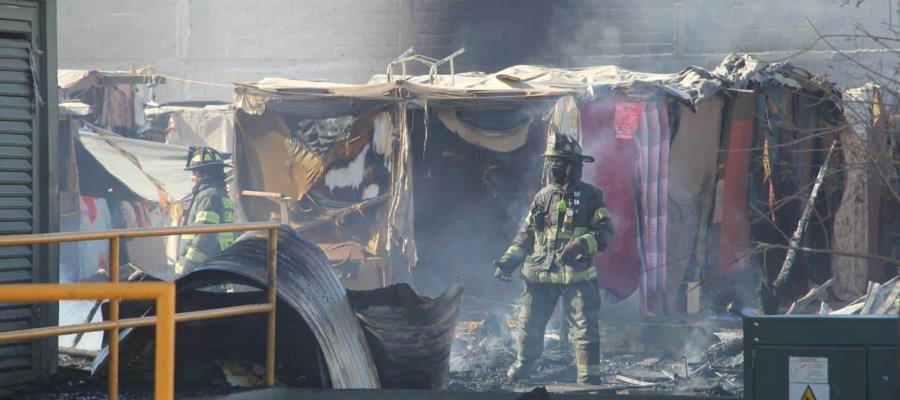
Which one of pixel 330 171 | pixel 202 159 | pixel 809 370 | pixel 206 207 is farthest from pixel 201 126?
pixel 809 370

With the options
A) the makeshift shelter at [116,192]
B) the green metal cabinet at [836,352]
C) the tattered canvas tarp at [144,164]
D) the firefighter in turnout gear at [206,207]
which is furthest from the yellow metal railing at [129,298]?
the tattered canvas tarp at [144,164]

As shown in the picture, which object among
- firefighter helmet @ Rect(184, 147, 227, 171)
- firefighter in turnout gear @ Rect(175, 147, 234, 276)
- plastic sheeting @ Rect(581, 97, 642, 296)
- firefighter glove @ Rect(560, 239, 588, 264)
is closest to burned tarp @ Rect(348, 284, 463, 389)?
firefighter glove @ Rect(560, 239, 588, 264)

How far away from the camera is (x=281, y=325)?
25.0 ft

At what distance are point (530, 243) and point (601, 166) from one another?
7.14 feet

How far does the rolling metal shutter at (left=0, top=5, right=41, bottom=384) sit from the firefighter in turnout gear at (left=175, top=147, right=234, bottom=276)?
15.4 ft

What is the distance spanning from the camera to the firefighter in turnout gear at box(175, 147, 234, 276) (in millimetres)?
12180

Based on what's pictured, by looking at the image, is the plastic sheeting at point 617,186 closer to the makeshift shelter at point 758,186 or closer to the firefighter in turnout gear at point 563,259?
the makeshift shelter at point 758,186

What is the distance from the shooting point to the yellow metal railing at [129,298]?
372 cm

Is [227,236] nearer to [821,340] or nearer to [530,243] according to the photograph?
[530,243]

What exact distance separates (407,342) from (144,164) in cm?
811

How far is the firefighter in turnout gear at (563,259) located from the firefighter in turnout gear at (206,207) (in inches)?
127

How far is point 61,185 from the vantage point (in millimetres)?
14227

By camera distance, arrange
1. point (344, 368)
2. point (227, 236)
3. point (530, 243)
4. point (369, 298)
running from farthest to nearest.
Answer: point (227, 236) → point (530, 243) → point (369, 298) → point (344, 368)

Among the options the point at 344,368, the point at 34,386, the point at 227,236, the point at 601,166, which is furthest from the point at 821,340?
the point at 227,236
